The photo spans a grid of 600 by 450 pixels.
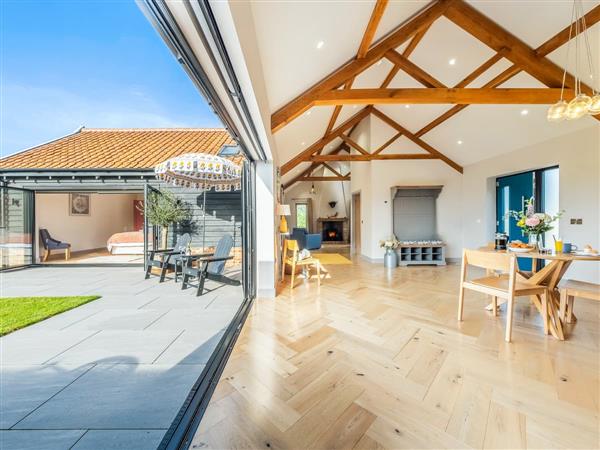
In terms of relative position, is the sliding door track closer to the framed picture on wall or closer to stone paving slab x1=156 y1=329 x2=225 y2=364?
stone paving slab x1=156 y1=329 x2=225 y2=364

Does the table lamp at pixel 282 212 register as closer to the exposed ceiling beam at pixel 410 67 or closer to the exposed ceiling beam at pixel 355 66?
the exposed ceiling beam at pixel 355 66

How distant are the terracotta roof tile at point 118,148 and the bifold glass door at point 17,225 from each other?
0.67 m

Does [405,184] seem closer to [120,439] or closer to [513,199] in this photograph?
[513,199]

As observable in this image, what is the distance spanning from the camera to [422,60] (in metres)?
4.19

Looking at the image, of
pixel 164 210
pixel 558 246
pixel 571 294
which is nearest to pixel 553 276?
pixel 571 294

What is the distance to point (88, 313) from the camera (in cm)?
267

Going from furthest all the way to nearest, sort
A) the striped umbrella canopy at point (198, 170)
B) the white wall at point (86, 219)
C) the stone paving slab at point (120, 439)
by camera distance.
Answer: the white wall at point (86, 219)
the striped umbrella canopy at point (198, 170)
the stone paving slab at point (120, 439)

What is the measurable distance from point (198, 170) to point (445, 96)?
369 cm

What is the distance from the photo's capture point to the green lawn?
7.62ft

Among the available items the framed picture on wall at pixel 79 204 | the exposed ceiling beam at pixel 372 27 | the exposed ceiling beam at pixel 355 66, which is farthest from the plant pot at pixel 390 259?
the framed picture on wall at pixel 79 204

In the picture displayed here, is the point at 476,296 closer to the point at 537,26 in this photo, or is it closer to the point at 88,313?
the point at 537,26

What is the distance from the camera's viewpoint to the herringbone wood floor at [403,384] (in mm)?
1158

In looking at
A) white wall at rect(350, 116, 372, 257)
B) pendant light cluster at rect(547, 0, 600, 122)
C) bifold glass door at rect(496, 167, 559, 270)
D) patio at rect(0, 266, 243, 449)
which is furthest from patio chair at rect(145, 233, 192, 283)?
bifold glass door at rect(496, 167, 559, 270)

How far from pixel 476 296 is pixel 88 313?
195 inches
